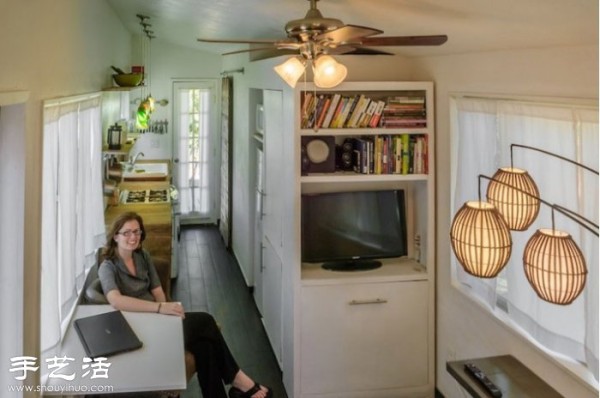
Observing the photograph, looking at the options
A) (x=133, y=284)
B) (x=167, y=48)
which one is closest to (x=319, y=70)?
(x=133, y=284)

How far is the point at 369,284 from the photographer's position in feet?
11.9

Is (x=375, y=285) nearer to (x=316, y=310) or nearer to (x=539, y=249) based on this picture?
(x=316, y=310)

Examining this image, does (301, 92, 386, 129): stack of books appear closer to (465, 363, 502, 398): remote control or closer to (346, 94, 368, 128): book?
(346, 94, 368, 128): book

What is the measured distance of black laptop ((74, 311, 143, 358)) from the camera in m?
2.72

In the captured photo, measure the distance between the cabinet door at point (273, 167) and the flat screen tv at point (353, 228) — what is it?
0.40 meters

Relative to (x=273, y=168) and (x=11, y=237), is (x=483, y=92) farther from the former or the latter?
(x=11, y=237)

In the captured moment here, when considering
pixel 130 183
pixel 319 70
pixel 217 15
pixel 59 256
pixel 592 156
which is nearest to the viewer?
pixel 592 156

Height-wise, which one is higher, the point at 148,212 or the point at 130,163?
the point at 130,163

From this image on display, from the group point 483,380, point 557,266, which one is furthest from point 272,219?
point 557,266

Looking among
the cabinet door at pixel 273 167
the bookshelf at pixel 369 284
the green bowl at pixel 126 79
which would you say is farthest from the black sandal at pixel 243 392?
the green bowl at pixel 126 79

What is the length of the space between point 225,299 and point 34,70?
3606 millimetres

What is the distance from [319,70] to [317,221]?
133 centimetres

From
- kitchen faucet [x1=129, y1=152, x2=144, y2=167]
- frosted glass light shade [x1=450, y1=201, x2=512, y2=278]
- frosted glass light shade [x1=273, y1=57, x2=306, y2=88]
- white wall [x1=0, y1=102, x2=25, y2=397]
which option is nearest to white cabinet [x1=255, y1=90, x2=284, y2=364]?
frosted glass light shade [x1=273, y1=57, x2=306, y2=88]

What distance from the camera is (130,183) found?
6.45 meters
